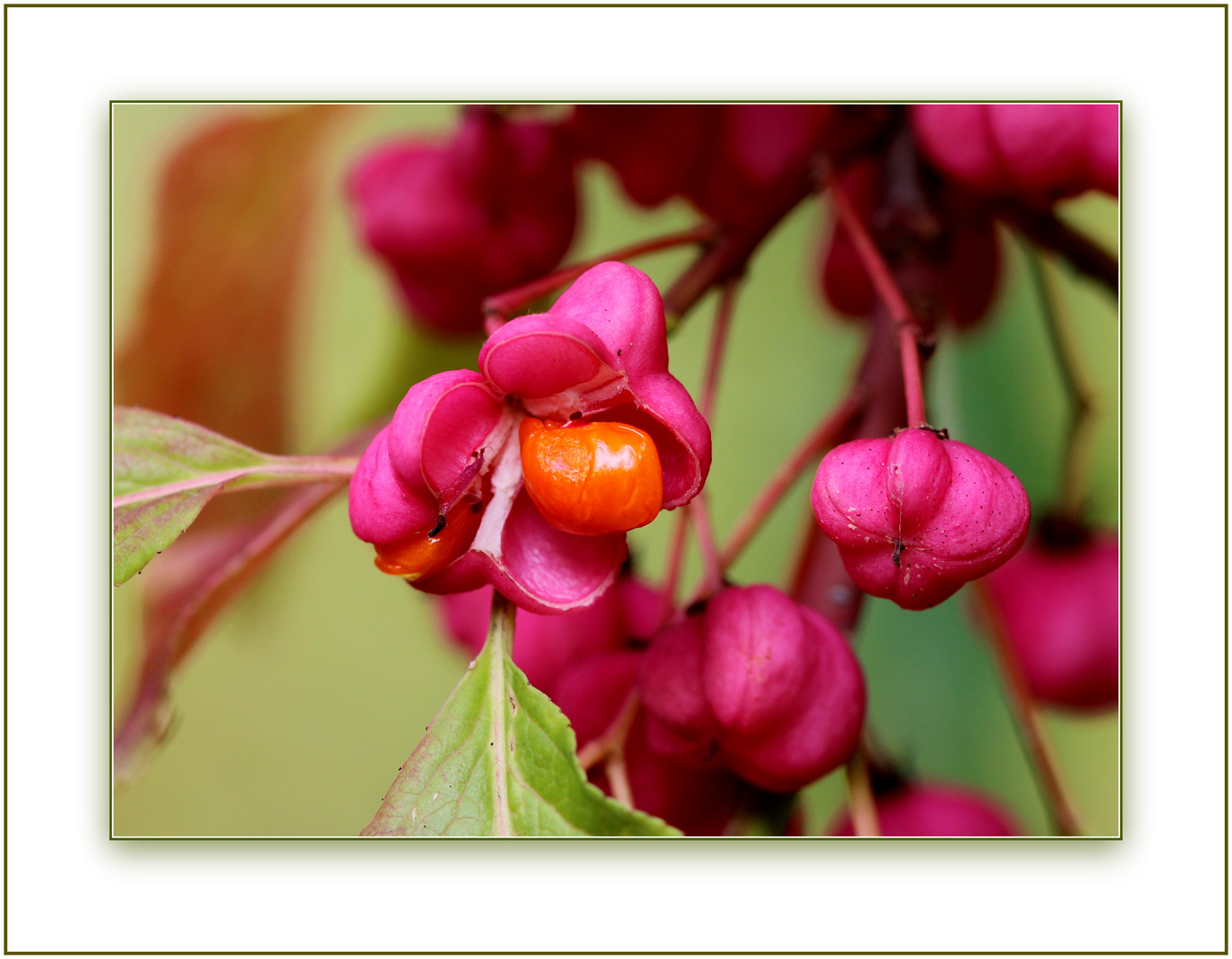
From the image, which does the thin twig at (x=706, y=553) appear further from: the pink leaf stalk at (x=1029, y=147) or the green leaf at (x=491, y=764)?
the pink leaf stalk at (x=1029, y=147)

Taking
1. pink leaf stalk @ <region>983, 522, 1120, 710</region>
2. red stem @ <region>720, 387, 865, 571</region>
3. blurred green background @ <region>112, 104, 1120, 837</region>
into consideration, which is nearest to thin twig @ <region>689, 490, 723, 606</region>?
red stem @ <region>720, 387, 865, 571</region>

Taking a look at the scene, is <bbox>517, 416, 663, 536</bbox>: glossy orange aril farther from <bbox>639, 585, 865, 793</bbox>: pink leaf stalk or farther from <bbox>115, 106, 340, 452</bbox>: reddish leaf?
<bbox>115, 106, 340, 452</bbox>: reddish leaf

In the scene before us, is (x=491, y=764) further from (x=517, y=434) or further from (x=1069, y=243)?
(x=1069, y=243)

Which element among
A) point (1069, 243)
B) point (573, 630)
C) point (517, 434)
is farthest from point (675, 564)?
point (1069, 243)

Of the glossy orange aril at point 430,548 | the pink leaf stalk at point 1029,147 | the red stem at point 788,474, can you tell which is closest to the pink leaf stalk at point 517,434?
the glossy orange aril at point 430,548

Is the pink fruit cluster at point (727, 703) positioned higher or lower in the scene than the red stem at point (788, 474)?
lower

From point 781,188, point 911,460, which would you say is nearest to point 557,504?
point 911,460
